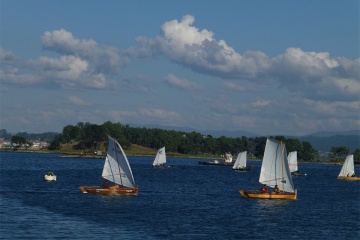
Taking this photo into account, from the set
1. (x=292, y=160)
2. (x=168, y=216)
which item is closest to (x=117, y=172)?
(x=168, y=216)

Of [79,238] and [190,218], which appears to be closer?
[79,238]

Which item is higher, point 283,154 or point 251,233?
point 283,154

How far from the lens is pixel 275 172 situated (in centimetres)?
9619

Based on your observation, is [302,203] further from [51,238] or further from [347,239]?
[51,238]

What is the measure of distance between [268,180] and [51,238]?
4654cm

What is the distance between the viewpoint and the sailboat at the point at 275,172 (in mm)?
95375

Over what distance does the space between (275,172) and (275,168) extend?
600 mm

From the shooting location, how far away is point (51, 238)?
55.9 metres

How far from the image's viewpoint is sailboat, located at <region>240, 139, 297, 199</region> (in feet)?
313

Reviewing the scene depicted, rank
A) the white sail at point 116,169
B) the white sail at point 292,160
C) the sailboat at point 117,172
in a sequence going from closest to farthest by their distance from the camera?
the sailboat at point 117,172
the white sail at point 116,169
the white sail at point 292,160

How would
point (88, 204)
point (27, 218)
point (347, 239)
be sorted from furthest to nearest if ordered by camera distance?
point (88, 204) → point (27, 218) → point (347, 239)

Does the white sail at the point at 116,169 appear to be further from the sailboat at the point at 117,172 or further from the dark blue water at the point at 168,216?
the dark blue water at the point at 168,216

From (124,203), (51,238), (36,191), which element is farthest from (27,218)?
(36,191)

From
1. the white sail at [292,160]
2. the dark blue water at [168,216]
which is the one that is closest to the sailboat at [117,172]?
the dark blue water at [168,216]
